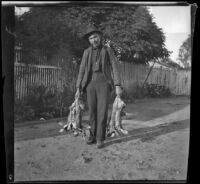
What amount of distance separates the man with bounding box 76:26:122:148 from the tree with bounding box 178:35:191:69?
1.11 m

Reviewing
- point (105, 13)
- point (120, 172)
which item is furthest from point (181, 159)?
point (105, 13)

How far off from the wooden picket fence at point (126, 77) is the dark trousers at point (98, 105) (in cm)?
32

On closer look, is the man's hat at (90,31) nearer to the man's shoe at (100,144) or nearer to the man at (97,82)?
the man at (97,82)

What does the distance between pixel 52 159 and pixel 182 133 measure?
2.18 metres

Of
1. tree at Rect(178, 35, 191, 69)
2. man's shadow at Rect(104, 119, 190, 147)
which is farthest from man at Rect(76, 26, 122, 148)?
tree at Rect(178, 35, 191, 69)

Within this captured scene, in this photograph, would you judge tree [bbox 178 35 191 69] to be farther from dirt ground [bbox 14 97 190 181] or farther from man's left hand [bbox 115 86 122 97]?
man's left hand [bbox 115 86 122 97]

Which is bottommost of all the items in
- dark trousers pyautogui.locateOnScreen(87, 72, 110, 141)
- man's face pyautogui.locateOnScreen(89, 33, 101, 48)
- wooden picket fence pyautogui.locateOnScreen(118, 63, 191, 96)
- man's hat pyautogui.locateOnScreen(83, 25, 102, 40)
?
dark trousers pyautogui.locateOnScreen(87, 72, 110, 141)

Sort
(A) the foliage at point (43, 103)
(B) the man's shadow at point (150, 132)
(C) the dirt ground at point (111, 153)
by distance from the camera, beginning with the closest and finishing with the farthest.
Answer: (C) the dirt ground at point (111, 153) → (A) the foliage at point (43, 103) → (B) the man's shadow at point (150, 132)

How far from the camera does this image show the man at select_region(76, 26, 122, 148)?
478cm

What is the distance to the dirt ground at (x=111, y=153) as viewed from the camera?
461 centimetres

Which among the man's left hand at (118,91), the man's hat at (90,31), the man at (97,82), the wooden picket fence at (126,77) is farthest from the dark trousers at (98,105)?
the man's hat at (90,31)

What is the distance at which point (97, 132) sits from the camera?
4.81 metres

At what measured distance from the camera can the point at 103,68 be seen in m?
4.78

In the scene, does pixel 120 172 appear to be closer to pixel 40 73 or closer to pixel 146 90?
pixel 146 90
